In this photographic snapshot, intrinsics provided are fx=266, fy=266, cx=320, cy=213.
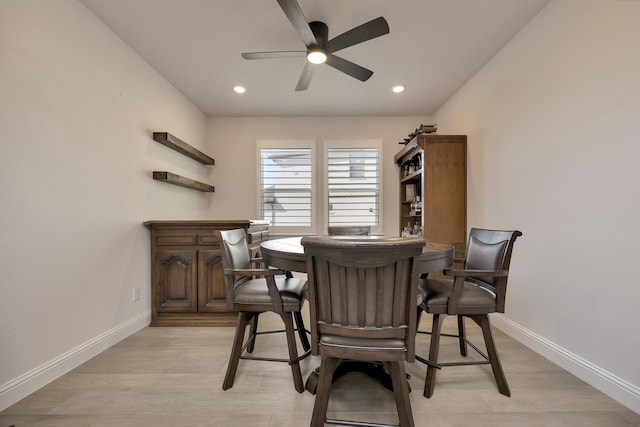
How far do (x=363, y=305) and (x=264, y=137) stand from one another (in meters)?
3.57

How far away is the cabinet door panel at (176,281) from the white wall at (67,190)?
0.14 meters

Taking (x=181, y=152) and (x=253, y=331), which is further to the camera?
(x=181, y=152)

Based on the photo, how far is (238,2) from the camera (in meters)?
1.90

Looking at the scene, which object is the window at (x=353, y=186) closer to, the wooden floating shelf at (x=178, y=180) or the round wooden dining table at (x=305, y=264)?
the wooden floating shelf at (x=178, y=180)

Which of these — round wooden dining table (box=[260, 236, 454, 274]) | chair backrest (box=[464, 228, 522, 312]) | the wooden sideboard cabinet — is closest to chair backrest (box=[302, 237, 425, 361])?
round wooden dining table (box=[260, 236, 454, 274])

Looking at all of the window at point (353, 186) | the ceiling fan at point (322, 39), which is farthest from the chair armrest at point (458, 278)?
the window at point (353, 186)

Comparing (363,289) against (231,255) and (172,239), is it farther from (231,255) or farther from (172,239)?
(172,239)

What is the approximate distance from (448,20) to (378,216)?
2.57 meters

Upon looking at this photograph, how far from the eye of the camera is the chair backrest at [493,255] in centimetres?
153

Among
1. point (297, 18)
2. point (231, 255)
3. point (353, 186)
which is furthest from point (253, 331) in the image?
point (353, 186)

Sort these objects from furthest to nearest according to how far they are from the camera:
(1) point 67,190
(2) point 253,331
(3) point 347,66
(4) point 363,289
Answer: (3) point 347,66 → (2) point 253,331 → (1) point 67,190 → (4) point 363,289

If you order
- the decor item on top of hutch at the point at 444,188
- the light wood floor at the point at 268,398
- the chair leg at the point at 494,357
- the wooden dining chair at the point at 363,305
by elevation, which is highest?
the decor item on top of hutch at the point at 444,188

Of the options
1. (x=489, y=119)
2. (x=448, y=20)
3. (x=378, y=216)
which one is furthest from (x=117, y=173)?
(x=489, y=119)

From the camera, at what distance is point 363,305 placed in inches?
42.3
